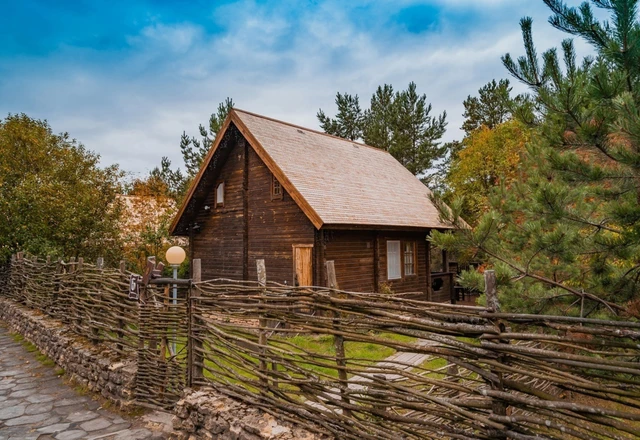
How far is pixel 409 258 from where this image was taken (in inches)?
547

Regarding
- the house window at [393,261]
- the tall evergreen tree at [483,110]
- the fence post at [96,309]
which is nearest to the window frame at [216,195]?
the house window at [393,261]

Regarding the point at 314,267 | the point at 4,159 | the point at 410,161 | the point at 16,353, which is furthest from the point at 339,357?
the point at 410,161

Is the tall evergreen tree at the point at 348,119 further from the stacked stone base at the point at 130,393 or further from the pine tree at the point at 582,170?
the pine tree at the point at 582,170

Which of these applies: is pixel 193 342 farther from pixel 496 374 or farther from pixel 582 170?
pixel 582 170

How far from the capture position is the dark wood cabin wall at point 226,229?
43.3 feet

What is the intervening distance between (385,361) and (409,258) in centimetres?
1092

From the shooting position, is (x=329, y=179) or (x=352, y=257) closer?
(x=352, y=257)

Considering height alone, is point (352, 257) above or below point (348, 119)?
below

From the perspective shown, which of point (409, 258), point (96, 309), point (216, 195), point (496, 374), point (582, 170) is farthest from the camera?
point (216, 195)

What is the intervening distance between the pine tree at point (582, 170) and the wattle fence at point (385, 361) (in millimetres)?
532

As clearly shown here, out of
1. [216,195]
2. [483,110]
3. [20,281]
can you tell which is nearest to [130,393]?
[20,281]

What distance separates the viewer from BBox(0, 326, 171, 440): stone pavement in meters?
4.77

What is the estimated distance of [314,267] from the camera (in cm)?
1073

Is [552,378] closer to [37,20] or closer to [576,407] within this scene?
[576,407]
